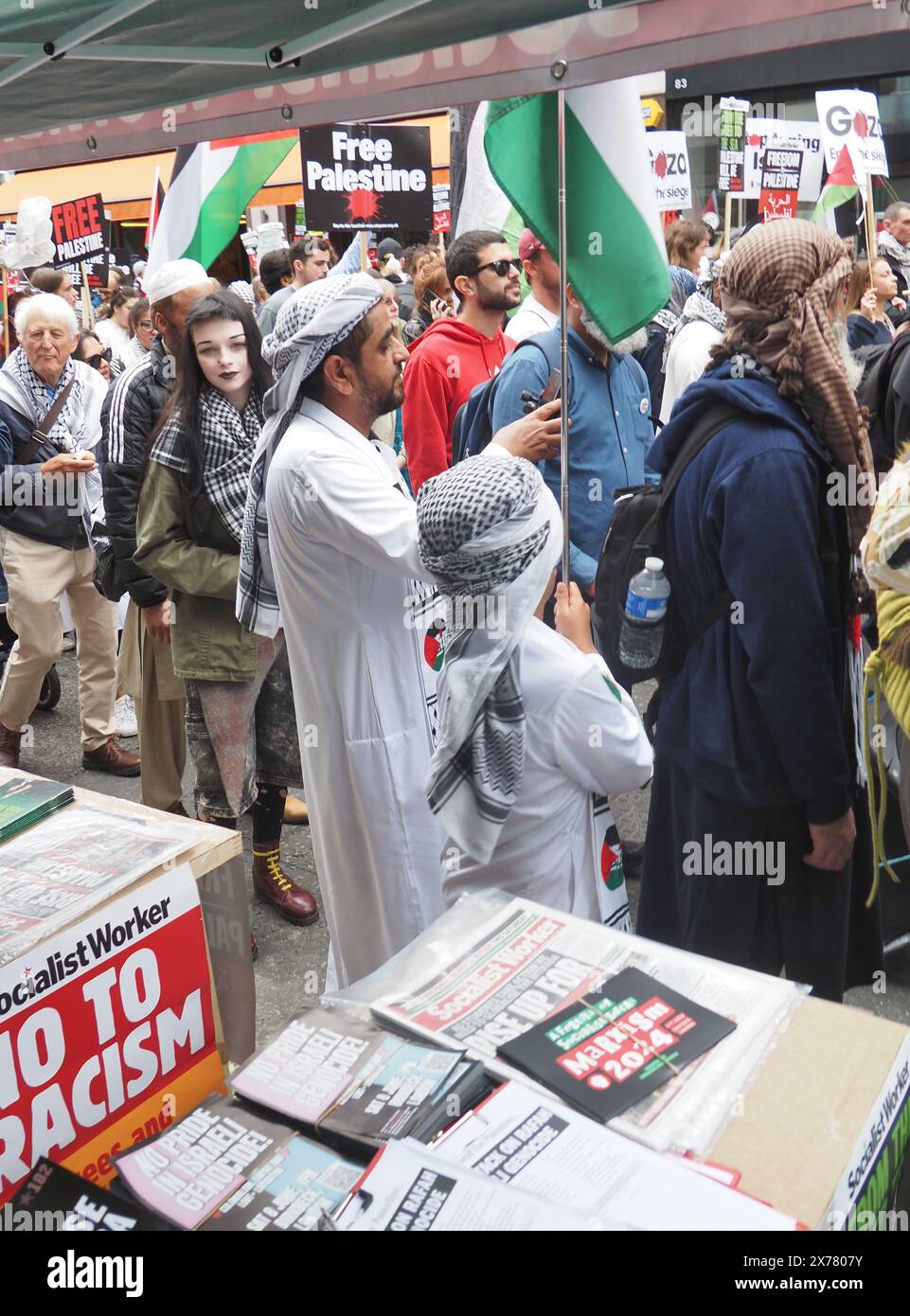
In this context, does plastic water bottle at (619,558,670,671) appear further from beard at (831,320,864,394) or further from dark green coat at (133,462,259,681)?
dark green coat at (133,462,259,681)

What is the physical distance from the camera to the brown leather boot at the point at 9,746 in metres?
5.45

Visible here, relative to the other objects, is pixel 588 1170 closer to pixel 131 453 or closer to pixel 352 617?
pixel 352 617

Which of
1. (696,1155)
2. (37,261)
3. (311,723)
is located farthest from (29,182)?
(696,1155)

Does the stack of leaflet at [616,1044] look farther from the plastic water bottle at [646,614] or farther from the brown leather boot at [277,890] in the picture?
the brown leather boot at [277,890]

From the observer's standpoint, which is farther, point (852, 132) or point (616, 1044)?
point (852, 132)

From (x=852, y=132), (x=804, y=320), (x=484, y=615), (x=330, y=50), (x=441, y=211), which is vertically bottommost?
(x=484, y=615)

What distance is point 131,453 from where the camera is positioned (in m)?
4.10

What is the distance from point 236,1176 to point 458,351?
4158mm

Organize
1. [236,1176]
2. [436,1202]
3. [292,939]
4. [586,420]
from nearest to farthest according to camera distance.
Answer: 1. [436,1202]
2. [236,1176]
3. [586,420]
4. [292,939]

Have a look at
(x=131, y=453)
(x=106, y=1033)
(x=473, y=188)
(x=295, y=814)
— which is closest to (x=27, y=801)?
(x=106, y=1033)

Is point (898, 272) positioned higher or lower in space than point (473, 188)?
lower

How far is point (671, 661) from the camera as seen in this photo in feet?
8.56

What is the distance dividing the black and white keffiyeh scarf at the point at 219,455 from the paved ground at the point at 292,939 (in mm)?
1354
